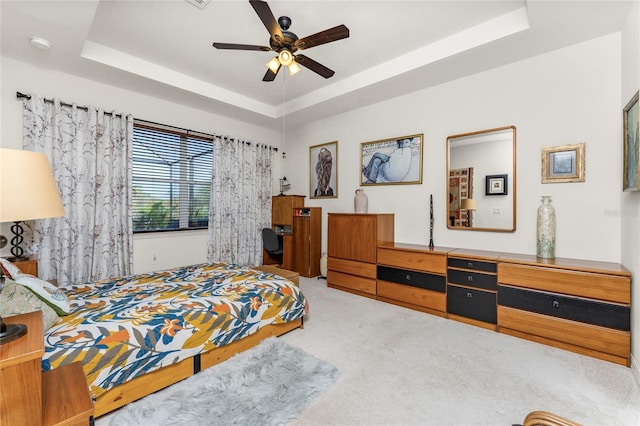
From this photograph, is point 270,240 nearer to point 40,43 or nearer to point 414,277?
point 414,277

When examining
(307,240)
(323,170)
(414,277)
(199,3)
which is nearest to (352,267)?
(414,277)

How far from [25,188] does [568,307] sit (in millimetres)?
3525

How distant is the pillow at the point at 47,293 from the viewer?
68.6 inches

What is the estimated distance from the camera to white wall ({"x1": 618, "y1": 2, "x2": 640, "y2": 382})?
1.99 m

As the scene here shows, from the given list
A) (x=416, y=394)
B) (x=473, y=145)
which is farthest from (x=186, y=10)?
(x=416, y=394)

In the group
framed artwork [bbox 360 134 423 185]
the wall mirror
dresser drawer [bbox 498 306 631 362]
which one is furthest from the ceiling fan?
dresser drawer [bbox 498 306 631 362]

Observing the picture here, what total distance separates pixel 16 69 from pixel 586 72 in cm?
557

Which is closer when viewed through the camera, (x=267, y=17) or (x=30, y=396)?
(x=30, y=396)

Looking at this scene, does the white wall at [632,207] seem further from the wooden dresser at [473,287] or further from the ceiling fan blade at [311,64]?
the ceiling fan blade at [311,64]

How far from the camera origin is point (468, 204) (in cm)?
333

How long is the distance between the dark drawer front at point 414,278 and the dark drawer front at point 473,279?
102 millimetres

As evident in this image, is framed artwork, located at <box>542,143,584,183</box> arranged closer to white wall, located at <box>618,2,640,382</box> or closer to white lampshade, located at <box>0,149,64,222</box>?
white wall, located at <box>618,2,640,382</box>

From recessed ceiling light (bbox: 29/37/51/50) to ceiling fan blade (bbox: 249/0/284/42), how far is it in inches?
83.5

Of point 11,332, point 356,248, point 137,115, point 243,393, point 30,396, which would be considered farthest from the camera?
point 356,248
